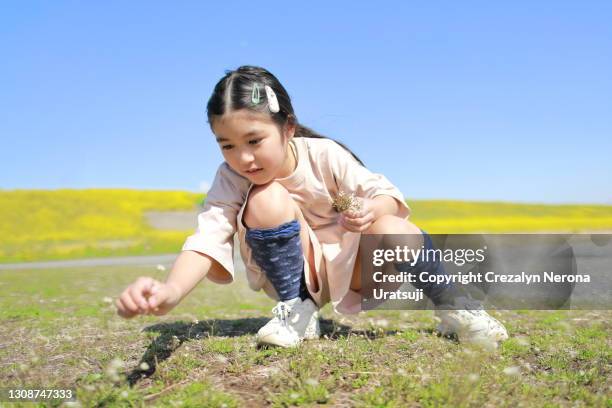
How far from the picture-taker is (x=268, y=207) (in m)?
3.33

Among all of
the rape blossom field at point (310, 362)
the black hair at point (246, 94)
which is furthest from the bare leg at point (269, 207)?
the rape blossom field at point (310, 362)

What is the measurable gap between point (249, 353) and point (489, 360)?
1351mm

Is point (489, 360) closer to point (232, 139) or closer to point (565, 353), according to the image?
point (565, 353)

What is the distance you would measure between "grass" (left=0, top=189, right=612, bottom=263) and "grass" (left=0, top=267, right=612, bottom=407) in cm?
1873

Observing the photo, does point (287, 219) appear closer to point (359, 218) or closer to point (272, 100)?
point (359, 218)

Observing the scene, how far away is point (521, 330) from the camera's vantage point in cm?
413

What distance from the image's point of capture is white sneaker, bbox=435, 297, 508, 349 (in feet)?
11.1

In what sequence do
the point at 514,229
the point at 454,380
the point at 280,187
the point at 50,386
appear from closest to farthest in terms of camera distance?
the point at 454,380
the point at 50,386
the point at 280,187
the point at 514,229

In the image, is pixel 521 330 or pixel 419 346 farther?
pixel 521 330

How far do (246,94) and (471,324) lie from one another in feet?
6.57

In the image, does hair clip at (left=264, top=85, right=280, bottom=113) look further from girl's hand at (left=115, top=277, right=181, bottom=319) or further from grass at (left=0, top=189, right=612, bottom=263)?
grass at (left=0, top=189, right=612, bottom=263)

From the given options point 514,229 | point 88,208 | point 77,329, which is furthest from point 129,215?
point 77,329

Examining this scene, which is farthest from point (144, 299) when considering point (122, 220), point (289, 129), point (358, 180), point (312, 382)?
point (122, 220)
